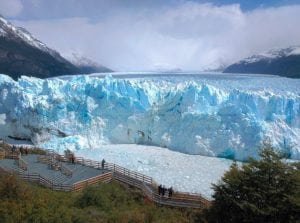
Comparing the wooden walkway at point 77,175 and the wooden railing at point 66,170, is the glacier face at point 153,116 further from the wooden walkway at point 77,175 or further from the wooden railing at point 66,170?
the wooden railing at point 66,170

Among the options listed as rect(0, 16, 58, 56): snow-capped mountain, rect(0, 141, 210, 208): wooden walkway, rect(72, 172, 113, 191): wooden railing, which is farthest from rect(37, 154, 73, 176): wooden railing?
rect(0, 16, 58, 56): snow-capped mountain

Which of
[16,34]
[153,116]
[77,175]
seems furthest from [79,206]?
[16,34]

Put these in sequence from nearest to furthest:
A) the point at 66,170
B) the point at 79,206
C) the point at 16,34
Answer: the point at 79,206 < the point at 66,170 < the point at 16,34

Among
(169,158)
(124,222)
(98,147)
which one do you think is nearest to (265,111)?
(169,158)

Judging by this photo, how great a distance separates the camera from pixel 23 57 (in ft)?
275

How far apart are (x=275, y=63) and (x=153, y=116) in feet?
238

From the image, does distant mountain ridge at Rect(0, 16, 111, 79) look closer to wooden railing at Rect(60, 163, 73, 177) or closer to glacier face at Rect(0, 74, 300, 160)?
glacier face at Rect(0, 74, 300, 160)

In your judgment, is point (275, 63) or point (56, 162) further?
point (275, 63)

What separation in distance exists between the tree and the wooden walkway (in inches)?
183

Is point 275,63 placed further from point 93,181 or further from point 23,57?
point 93,181

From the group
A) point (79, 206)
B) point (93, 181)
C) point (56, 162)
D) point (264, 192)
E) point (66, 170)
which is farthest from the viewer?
point (56, 162)

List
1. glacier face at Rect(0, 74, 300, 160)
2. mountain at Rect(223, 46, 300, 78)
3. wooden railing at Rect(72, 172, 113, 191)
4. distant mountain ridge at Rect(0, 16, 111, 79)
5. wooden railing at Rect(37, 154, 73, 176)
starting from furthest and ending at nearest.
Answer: mountain at Rect(223, 46, 300, 78) < distant mountain ridge at Rect(0, 16, 111, 79) < glacier face at Rect(0, 74, 300, 160) < wooden railing at Rect(37, 154, 73, 176) < wooden railing at Rect(72, 172, 113, 191)

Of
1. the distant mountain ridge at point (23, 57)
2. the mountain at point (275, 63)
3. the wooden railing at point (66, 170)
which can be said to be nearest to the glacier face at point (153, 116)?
the wooden railing at point (66, 170)

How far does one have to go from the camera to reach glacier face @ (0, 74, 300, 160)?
72.0 feet
